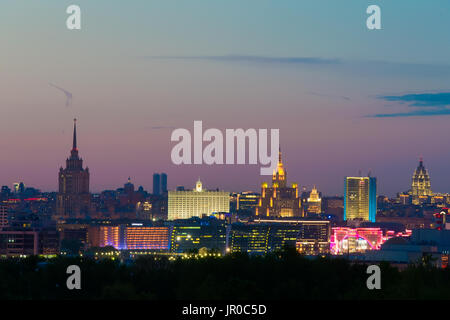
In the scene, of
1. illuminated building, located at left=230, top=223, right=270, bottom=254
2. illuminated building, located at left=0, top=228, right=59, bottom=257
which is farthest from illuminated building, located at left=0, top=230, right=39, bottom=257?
illuminated building, located at left=230, top=223, right=270, bottom=254

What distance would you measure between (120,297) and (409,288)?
13.5 m

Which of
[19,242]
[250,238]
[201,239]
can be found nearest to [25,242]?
[19,242]

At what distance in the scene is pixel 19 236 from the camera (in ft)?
508

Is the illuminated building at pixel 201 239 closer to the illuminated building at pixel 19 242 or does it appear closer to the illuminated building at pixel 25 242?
the illuminated building at pixel 25 242

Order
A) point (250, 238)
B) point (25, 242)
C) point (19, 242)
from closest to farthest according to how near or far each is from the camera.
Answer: point (19, 242), point (25, 242), point (250, 238)

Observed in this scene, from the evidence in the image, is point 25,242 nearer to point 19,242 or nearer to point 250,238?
point 19,242

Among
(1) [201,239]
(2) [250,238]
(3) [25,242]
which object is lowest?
(1) [201,239]

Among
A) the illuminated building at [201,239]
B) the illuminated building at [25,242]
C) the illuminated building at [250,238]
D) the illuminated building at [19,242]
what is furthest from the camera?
the illuminated building at [201,239]

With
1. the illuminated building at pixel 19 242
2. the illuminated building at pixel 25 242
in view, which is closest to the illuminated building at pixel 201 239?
the illuminated building at pixel 25 242

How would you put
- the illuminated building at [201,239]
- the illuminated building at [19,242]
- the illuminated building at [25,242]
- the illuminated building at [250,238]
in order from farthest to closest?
the illuminated building at [201,239] < the illuminated building at [250,238] < the illuminated building at [25,242] < the illuminated building at [19,242]
